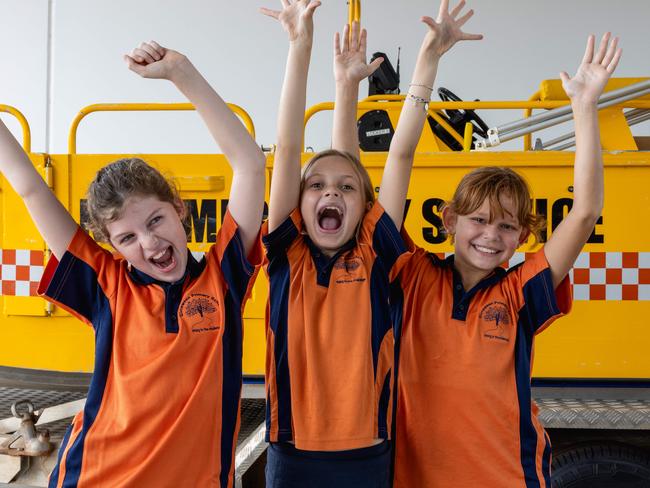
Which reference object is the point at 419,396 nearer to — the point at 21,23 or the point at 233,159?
the point at 233,159

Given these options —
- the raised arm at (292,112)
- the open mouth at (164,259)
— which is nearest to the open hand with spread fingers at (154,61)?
the raised arm at (292,112)

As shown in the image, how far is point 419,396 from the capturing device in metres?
1.82

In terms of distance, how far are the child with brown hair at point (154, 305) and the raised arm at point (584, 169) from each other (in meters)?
0.85

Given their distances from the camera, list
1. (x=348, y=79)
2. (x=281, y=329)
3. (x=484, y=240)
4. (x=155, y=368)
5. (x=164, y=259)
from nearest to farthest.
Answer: (x=155, y=368)
(x=164, y=259)
(x=281, y=329)
(x=484, y=240)
(x=348, y=79)

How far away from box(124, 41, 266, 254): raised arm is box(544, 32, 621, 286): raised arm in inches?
33.0

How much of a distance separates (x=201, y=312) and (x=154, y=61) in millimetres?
648

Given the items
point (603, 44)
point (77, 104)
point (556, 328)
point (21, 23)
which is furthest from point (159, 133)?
point (603, 44)

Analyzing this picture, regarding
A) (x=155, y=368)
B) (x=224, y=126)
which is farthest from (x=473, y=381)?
(x=224, y=126)

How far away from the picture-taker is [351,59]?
81.7 inches

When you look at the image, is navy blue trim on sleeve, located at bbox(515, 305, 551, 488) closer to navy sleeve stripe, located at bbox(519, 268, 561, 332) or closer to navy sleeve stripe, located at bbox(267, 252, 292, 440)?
navy sleeve stripe, located at bbox(519, 268, 561, 332)

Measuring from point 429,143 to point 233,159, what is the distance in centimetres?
195

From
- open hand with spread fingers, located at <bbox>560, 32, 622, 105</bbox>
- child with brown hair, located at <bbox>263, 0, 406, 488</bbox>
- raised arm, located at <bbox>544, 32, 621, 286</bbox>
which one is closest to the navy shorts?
child with brown hair, located at <bbox>263, 0, 406, 488</bbox>

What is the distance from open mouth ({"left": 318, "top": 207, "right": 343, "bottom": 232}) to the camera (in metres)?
1.84

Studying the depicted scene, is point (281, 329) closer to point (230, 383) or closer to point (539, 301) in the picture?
point (230, 383)
